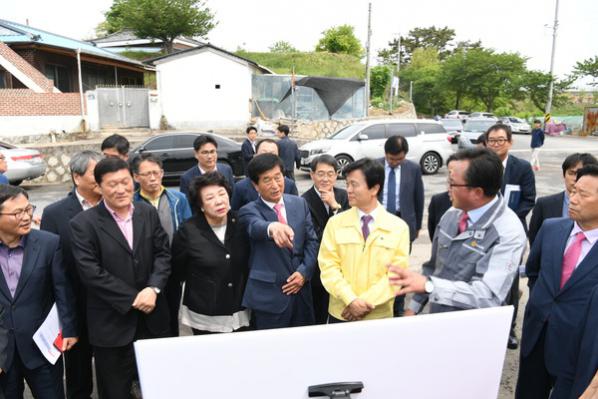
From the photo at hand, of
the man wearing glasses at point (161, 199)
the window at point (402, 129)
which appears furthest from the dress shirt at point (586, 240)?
the window at point (402, 129)

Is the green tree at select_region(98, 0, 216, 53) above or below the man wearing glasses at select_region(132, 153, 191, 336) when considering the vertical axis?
above

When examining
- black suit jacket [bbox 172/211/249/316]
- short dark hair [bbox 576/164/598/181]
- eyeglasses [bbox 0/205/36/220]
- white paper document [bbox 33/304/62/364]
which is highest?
short dark hair [bbox 576/164/598/181]

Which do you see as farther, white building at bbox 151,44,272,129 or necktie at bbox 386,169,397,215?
white building at bbox 151,44,272,129

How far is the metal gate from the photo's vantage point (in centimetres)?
1860

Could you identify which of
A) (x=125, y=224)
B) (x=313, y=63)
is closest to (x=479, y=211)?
(x=125, y=224)

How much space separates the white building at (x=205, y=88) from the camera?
19.5 meters

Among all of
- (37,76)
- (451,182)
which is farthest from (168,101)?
(451,182)

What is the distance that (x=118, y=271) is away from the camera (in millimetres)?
2387

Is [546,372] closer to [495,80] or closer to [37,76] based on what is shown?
[37,76]

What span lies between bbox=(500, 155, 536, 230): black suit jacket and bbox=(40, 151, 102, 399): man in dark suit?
127 inches

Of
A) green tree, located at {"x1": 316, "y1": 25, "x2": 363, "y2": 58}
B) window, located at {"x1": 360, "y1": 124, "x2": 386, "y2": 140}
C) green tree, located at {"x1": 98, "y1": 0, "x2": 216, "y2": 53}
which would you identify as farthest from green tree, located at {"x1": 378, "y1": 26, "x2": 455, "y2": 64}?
window, located at {"x1": 360, "y1": 124, "x2": 386, "y2": 140}

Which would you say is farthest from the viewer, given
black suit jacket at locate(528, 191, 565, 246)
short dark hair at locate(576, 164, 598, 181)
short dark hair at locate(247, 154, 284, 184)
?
black suit jacket at locate(528, 191, 565, 246)

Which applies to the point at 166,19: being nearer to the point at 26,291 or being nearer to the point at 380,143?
the point at 380,143

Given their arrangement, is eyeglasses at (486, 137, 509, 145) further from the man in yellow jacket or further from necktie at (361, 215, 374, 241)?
necktie at (361, 215, 374, 241)
